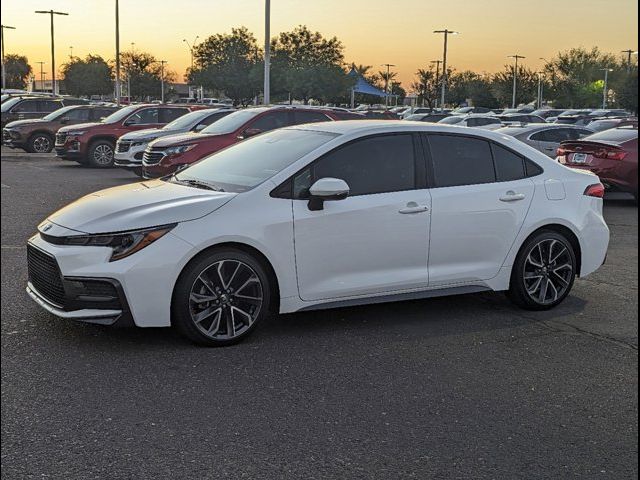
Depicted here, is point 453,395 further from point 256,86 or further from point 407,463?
point 256,86

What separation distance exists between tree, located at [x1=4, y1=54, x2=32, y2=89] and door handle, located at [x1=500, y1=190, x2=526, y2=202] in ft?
383

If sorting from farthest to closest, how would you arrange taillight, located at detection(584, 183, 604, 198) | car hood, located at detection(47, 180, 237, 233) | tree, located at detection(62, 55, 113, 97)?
tree, located at detection(62, 55, 113, 97) → taillight, located at detection(584, 183, 604, 198) → car hood, located at detection(47, 180, 237, 233)

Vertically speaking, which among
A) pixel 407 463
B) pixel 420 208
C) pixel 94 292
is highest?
pixel 420 208

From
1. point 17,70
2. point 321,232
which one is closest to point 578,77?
point 17,70

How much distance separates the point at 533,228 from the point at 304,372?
8.19 ft

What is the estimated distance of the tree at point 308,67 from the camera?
53.0m

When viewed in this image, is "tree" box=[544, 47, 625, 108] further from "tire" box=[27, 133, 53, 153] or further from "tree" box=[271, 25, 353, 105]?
"tire" box=[27, 133, 53, 153]

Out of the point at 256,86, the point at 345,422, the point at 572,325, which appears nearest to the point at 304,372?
the point at 345,422

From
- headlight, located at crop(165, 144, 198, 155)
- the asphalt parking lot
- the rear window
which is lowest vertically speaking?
the asphalt parking lot

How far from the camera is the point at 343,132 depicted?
591cm

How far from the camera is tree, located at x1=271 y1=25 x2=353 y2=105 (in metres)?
53.0

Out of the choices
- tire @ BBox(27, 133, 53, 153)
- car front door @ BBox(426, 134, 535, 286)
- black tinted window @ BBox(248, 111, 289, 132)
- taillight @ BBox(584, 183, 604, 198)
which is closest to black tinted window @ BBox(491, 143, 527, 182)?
car front door @ BBox(426, 134, 535, 286)

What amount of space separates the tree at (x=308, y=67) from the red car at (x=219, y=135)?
3821 cm

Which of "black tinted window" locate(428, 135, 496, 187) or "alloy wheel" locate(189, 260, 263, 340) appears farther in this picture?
"black tinted window" locate(428, 135, 496, 187)
